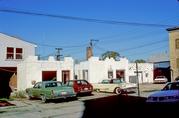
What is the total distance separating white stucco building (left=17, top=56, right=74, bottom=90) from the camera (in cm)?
3628

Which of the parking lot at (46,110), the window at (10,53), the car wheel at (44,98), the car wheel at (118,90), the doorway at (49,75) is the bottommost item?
the parking lot at (46,110)

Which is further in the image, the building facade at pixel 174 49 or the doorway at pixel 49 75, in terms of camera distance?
the building facade at pixel 174 49

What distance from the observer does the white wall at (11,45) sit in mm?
41031

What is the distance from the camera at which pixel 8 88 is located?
40781 millimetres

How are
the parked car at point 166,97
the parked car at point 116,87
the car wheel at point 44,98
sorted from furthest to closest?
the parked car at point 116,87
the car wheel at point 44,98
the parked car at point 166,97

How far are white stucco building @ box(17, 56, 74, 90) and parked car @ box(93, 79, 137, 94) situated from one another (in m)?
5.93

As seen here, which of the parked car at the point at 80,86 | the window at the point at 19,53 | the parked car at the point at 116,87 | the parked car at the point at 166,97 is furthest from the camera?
the window at the point at 19,53

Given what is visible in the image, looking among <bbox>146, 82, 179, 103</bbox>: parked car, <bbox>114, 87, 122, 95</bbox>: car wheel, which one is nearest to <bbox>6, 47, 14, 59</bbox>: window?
<bbox>114, 87, 122, 95</bbox>: car wheel

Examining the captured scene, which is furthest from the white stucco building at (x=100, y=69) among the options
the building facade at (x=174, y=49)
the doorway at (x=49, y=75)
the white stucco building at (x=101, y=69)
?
the building facade at (x=174, y=49)

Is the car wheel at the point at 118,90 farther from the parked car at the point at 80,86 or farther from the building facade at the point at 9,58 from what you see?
the building facade at the point at 9,58

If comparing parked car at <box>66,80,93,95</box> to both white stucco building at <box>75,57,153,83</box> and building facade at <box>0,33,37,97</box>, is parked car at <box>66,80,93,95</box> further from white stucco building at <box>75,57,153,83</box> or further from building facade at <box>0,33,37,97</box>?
building facade at <box>0,33,37,97</box>

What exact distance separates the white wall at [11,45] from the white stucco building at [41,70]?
322 centimetres

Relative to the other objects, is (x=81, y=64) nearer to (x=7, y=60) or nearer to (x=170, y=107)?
(x=7, y=60)

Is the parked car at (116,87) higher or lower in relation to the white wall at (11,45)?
lower
